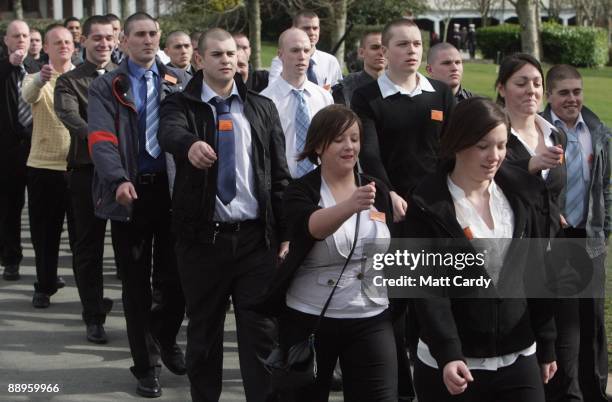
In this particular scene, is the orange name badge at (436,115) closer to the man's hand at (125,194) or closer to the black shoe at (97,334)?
the man's hand at (125,194)

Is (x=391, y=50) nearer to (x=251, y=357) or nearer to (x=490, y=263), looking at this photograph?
(x=251, y=357)

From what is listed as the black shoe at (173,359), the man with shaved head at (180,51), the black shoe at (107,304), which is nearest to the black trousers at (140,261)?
the black shoe at (173,359)

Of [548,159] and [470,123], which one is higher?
[470,123]

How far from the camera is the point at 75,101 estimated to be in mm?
8172

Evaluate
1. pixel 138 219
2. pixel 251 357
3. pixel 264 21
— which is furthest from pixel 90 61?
pixel 264 21

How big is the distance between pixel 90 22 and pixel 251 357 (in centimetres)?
334

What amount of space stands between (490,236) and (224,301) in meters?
2.12

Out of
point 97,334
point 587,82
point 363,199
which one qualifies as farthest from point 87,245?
point 587,82

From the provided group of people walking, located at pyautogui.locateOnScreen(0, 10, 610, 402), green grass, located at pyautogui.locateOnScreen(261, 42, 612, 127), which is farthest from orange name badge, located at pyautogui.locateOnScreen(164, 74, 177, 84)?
green grass, located at pyautogui.locateOnScreen(261, 42, 612, 127)

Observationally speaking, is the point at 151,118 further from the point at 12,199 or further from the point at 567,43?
the point at 567,43

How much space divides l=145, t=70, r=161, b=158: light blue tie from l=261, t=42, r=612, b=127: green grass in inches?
701

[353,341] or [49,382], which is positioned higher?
[353,341]

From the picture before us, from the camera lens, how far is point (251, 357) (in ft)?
19.9

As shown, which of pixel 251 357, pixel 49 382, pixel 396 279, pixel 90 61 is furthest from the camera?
pixel 90 61
